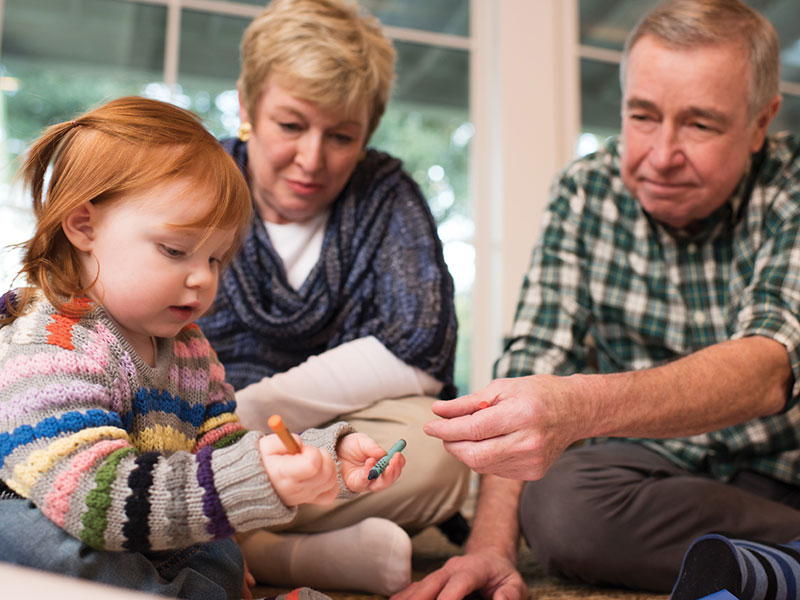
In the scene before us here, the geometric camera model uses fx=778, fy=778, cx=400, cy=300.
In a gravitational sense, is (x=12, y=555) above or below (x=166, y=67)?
below

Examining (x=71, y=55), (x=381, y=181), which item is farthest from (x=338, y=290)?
(x=71, y=55)

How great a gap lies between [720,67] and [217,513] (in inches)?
42.7

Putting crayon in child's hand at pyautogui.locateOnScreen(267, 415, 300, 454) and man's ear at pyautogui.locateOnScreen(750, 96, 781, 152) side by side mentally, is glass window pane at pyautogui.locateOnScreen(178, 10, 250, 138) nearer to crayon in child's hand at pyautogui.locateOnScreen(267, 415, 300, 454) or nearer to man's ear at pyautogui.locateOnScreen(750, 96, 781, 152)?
man's ear at pyautogui.locateOnScreen(750, 96, 781, 152)

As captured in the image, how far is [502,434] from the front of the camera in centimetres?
89

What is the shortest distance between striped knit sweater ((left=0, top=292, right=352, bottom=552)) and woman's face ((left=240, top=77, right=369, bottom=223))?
63 centimetres

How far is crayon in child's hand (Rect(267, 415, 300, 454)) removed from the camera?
2.28ft

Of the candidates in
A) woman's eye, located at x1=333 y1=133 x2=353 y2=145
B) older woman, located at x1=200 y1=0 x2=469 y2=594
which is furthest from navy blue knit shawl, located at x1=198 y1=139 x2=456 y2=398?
woman's eye, located at x1=333 y1=133 x2=353 y2=145

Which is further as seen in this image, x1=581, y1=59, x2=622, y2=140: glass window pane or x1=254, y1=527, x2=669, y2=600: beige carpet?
x1=581, y1=59, x2=622, y2=140: glass window pane

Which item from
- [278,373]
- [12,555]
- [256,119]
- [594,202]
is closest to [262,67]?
[256,119]

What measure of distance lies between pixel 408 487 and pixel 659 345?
1.81ft

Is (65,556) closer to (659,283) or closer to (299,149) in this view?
(299,149)

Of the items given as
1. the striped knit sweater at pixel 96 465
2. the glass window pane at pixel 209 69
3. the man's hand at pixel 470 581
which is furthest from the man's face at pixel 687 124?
the glass window pane at pixel 209 69

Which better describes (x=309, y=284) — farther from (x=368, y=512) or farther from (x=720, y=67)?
(x=720, y=67)

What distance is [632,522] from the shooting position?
1160mm
